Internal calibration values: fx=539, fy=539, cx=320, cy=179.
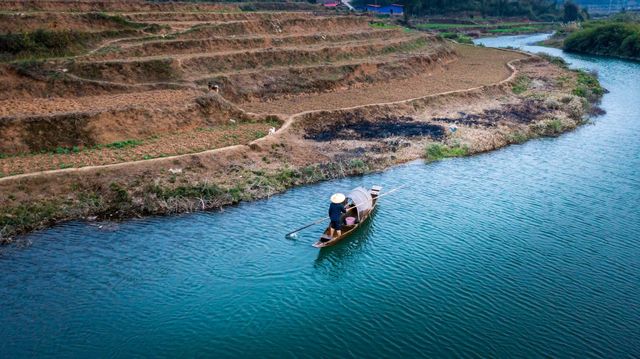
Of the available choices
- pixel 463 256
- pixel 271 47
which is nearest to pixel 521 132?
pixel 463 256

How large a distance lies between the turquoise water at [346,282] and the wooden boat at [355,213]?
43 cm

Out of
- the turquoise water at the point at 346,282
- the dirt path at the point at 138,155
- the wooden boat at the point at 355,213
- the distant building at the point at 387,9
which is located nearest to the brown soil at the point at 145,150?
the dirt path at the point at 138,155

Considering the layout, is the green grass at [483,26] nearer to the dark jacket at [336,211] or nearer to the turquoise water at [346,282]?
the turquoise water at [346,282]

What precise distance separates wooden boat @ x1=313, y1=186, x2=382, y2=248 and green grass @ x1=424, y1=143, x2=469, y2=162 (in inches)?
312

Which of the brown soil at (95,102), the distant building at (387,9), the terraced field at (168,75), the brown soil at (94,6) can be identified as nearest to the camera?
the terraced field at (168,75)

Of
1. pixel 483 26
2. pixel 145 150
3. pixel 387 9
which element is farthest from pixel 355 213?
pixel 387 9

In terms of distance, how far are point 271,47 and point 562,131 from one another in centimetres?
2195

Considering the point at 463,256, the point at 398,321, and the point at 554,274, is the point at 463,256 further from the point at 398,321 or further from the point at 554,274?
the point at 398,321

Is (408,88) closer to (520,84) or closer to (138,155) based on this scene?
(520,84)

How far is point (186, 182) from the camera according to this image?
22875 millimetres

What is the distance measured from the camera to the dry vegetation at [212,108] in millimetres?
22312

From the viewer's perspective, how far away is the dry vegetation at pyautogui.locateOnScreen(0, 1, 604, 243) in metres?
22.3

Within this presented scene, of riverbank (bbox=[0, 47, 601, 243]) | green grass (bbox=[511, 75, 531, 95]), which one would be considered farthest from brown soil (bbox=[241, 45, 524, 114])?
riverbank (bbox=[0, 47, 601, 243])

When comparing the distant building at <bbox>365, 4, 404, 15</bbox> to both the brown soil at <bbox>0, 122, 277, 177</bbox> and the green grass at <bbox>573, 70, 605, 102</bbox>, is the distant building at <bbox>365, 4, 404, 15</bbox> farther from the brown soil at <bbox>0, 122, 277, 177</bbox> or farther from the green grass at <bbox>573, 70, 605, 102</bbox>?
the brown soil at <bbox>0, 122, 277, 177</bbox>
